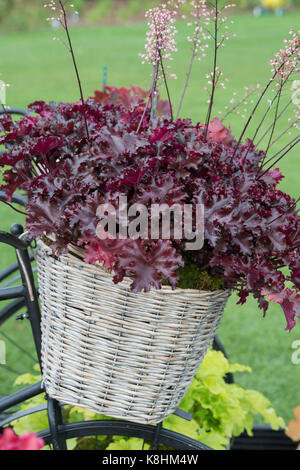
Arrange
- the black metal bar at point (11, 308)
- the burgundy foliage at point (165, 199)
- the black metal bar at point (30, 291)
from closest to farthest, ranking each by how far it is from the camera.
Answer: the burgundy foliage at point (165, 199) < the black metal bar at point (30, 291) < the black metal bar at point (11, 308)

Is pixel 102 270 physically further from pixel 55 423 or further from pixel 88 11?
pixel 88 11


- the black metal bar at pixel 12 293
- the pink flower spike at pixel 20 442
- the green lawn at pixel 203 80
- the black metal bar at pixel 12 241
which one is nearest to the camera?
the pink flower spike at pixel 20 442

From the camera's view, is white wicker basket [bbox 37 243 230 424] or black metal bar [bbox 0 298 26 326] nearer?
white wicker basket [bbox 37 243 230 424]

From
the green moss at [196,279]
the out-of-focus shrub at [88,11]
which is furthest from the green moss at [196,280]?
the out-of-focus shrub at [88,11]

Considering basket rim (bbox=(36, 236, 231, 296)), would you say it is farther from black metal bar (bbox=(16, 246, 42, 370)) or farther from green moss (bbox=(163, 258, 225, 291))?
black metal bar (bbox=(16, 246, 42, 370))

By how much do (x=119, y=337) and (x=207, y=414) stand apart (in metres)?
0.83

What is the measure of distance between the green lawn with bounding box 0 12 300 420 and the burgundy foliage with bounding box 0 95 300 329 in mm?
234

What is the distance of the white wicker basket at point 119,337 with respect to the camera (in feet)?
3.38

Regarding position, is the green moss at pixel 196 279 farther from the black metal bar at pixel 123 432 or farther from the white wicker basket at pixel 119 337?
the black metal bar at pixel 123 432

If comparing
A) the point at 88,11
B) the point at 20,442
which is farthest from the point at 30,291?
the point at 88,11

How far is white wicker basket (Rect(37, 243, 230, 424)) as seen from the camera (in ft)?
3.38

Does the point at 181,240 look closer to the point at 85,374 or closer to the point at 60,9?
the point at 85,374

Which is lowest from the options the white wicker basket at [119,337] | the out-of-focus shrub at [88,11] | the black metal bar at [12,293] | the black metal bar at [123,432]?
the black metal bar at [123,432]

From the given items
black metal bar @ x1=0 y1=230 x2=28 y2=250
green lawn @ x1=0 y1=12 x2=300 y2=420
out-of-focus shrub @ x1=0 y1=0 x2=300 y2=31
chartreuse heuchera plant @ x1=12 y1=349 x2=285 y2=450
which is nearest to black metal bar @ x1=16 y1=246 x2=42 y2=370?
black metal bar @ x1=0 y1=230 x2=28 y2=250
